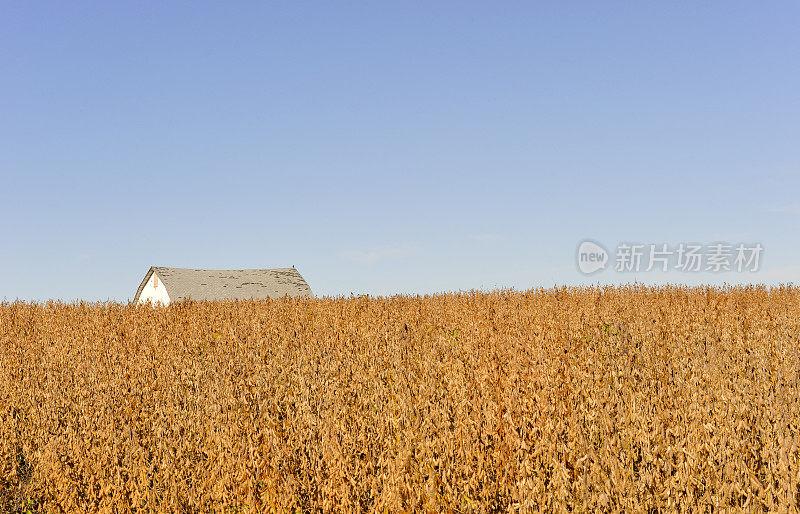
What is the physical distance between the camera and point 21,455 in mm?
4480

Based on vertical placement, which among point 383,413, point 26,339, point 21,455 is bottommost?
point 21,455

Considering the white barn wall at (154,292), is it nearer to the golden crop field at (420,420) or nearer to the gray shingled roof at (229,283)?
the gray shingled roof at (229,283)

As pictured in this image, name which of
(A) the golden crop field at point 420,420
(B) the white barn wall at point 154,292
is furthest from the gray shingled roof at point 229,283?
(A) the golden crop field at point 420,420

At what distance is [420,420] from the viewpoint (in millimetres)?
3848

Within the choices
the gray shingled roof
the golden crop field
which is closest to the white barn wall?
the gray shingled roof

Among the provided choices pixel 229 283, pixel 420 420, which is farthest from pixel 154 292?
pixel 420 420

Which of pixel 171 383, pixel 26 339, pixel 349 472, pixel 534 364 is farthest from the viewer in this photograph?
pixel 26 339

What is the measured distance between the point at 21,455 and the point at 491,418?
142 inches

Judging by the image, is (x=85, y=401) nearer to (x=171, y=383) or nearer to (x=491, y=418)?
(x=171, y=383)

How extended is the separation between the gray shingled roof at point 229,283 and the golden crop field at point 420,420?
2795 cm

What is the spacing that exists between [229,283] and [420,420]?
3495cm

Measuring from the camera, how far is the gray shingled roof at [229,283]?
34.4 meters

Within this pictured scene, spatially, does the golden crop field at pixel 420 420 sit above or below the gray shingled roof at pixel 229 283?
below

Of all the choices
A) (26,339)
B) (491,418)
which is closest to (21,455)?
(491,418)
